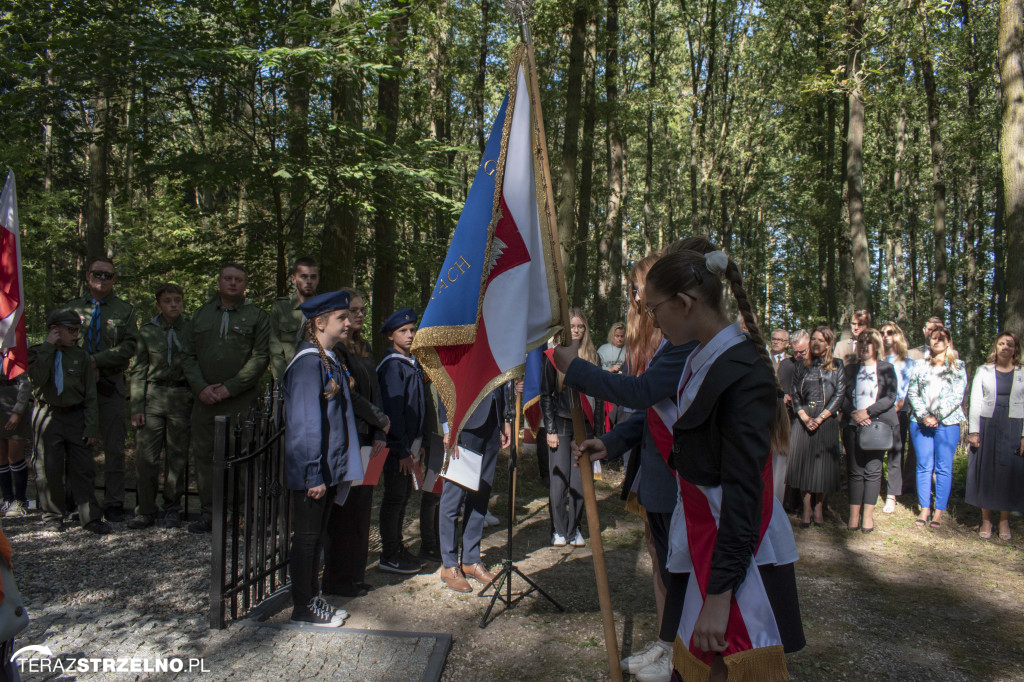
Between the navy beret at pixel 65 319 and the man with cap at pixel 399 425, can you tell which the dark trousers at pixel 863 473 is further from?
the navy beret at pixel 65 319

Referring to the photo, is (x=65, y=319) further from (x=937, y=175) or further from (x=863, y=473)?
(x=937, y=175)

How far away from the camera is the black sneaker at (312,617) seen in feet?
14.8

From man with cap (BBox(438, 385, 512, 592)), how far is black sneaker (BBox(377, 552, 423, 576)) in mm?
333

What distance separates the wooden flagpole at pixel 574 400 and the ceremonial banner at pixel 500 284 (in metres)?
0.05

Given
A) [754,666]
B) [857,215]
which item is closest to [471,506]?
[754,666]

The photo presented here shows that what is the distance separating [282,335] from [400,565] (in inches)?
99.7

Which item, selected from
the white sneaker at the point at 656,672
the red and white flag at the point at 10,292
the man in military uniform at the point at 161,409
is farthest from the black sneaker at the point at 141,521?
the white sneaker at the point at 656,672

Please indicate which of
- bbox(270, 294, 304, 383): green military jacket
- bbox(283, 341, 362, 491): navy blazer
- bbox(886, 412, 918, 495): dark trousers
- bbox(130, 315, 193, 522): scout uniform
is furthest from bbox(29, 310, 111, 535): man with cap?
bbox(886, 412, 918, 495): dark trousers

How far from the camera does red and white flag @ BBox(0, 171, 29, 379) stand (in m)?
4.66

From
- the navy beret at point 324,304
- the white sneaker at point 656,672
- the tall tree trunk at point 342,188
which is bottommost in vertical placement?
the white sneaker at point 656,672

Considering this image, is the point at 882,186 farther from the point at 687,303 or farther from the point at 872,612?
the point at 687,303

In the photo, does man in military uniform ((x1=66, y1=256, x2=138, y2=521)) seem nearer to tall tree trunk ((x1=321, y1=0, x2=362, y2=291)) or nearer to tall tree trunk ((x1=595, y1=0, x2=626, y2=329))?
tall tree trunk ((x1=321, y1=0, x2=362, y2=291))

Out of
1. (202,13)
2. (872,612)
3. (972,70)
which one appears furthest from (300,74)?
(972,70)

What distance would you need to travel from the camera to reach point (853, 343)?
9.14 meters
